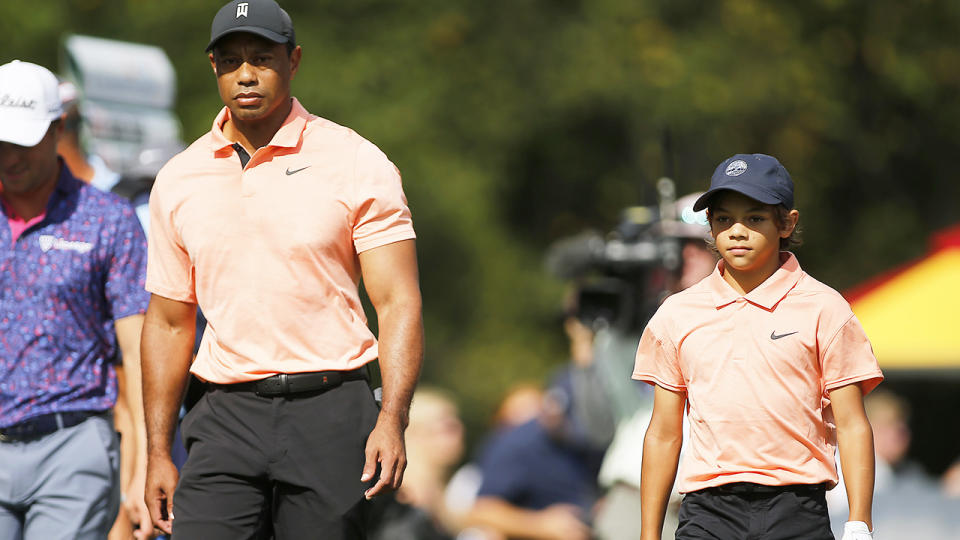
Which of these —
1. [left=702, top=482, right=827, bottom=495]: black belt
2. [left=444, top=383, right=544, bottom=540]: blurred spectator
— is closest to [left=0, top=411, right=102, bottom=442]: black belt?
[left=702, top=482, right=827, bottom=495]: black belt

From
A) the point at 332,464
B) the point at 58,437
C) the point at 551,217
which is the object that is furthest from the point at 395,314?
the point at 551,217

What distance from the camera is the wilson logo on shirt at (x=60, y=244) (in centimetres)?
578

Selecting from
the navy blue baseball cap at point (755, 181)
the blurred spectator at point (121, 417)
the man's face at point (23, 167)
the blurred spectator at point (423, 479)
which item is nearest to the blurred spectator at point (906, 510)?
the blurred spectator at point (423, 479)

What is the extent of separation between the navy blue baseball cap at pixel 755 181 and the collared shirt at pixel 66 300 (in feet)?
7.03

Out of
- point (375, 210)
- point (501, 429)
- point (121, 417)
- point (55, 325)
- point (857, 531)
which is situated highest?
point (375, 210)

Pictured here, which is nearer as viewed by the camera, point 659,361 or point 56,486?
point 659,361

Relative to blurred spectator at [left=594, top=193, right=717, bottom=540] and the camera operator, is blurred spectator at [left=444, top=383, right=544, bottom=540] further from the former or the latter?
blurred spectator at [left=594, top=193, right=717, bottom=540]

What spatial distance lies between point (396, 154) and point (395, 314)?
2093 cm

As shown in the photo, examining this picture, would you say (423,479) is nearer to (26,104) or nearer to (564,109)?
(26,104)

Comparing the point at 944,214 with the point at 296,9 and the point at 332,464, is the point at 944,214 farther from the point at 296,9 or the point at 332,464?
the point at 332,464

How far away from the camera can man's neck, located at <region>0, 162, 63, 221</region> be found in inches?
231

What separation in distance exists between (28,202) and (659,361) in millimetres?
2408

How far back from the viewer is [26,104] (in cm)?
582

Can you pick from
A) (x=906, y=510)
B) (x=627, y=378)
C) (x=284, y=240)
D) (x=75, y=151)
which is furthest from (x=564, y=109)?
(x=284, y=240)
